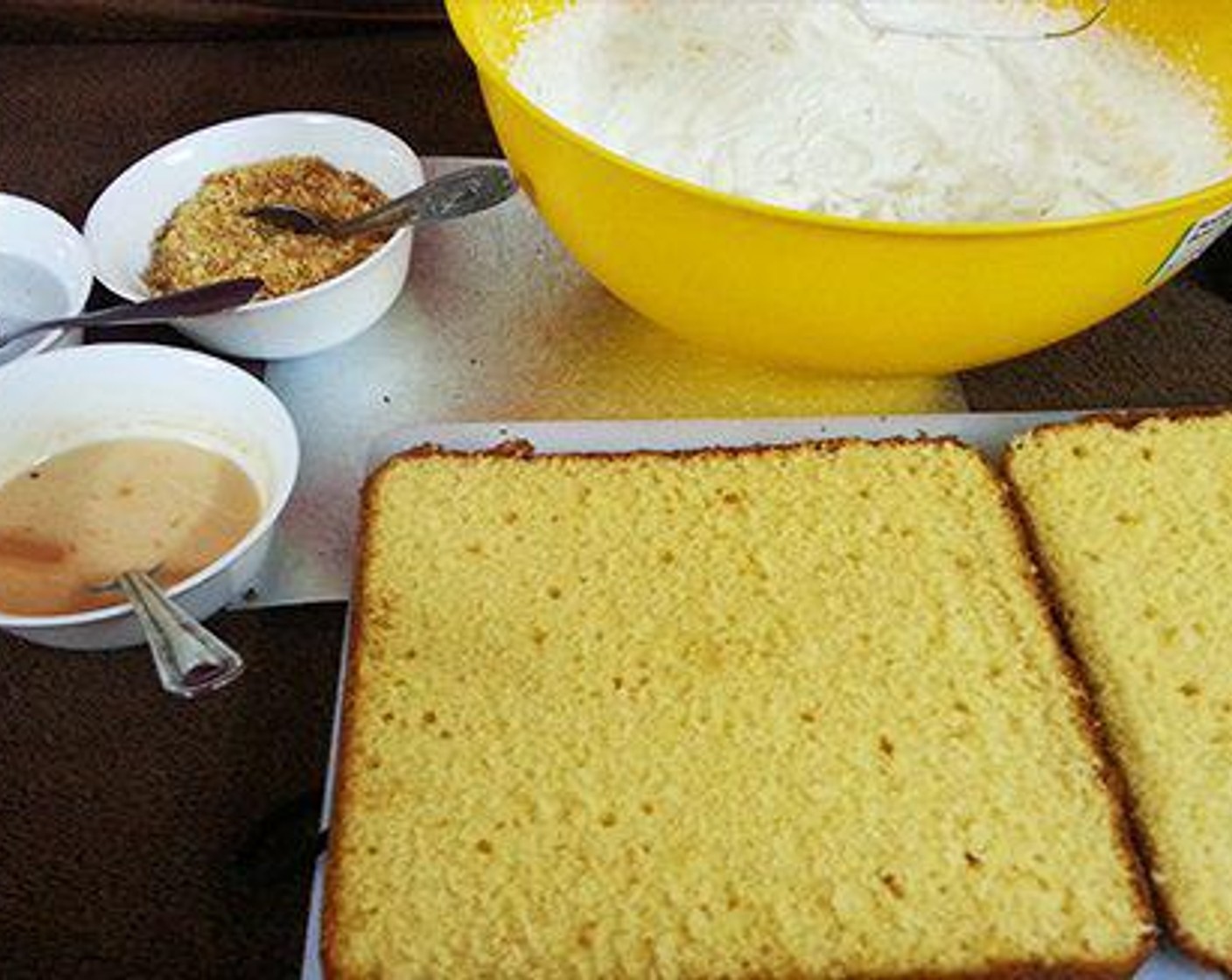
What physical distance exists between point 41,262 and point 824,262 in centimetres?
86

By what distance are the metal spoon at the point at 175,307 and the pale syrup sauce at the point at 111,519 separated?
13 centimetres

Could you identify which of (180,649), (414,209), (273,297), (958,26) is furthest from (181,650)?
(958,26)

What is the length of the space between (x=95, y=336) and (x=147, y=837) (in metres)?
0.60

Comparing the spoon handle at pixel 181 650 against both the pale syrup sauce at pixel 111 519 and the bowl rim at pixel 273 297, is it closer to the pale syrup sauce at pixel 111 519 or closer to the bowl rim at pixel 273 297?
the pale syrup sauce at pixel 111 519

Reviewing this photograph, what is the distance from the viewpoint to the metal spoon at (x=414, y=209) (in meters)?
1.30

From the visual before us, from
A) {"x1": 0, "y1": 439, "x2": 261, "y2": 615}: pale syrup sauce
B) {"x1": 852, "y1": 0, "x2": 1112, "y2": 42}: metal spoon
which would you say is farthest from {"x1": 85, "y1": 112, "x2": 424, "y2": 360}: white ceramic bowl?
{"x1": 852, "y1": 0, "x2": 1112, "y2": 42}: metal spoon

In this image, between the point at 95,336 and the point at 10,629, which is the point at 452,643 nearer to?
the point at 10,629

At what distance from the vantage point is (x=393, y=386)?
1.30 metres

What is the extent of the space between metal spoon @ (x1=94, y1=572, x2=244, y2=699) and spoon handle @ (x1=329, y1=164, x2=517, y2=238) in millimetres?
496

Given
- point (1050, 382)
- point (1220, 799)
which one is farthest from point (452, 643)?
point (1050, 382)

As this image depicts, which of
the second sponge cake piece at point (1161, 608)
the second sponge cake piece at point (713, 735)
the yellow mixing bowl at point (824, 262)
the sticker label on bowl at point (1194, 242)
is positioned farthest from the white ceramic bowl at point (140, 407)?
the sticker label on bowl at point (1194, 242)

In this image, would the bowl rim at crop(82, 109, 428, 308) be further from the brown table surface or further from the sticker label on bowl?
the sticker label on bowl

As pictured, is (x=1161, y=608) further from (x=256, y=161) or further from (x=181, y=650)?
(x=256, y=161)

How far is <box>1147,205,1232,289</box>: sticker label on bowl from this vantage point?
3.54 ft
